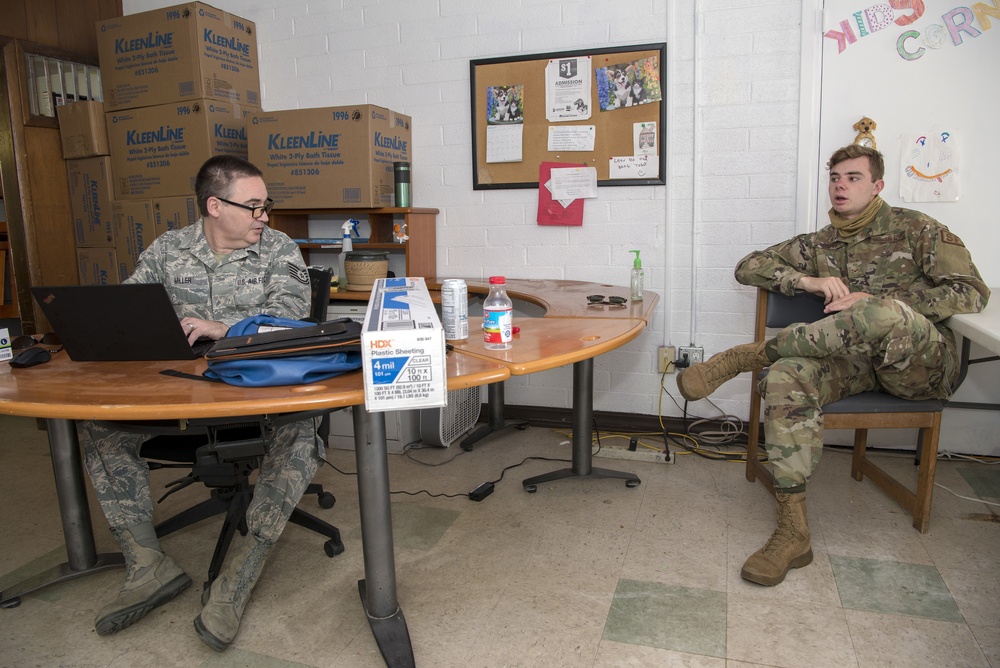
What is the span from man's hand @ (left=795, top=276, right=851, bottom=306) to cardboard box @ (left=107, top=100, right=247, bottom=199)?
272 centimetres

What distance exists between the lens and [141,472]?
190cm

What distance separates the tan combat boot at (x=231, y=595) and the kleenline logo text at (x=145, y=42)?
2695 millimetres

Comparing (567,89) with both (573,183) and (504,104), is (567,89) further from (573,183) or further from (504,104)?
(573,183)

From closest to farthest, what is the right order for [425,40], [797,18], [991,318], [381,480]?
[381,480]
[991,318]
[797,18]
[425,40]

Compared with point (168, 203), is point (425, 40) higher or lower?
higher

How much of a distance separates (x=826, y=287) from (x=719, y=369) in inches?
17.7

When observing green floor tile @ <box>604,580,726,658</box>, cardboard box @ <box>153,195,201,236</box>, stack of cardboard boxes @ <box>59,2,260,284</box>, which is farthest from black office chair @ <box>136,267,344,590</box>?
stack of cardboard boxes @ <box>59,2,260,284</box>

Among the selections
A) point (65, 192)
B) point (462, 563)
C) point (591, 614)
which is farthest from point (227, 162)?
point (65, 192)

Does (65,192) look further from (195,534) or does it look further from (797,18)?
(797,18)

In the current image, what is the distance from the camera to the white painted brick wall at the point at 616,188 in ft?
9.69

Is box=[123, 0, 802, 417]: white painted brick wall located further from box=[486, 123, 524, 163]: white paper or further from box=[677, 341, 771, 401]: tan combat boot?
box=[677, 341, 771, 401]: tan combat boot

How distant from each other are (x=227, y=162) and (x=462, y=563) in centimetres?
144

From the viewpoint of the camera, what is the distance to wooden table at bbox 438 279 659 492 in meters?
1.60

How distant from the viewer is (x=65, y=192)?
3.81 m
